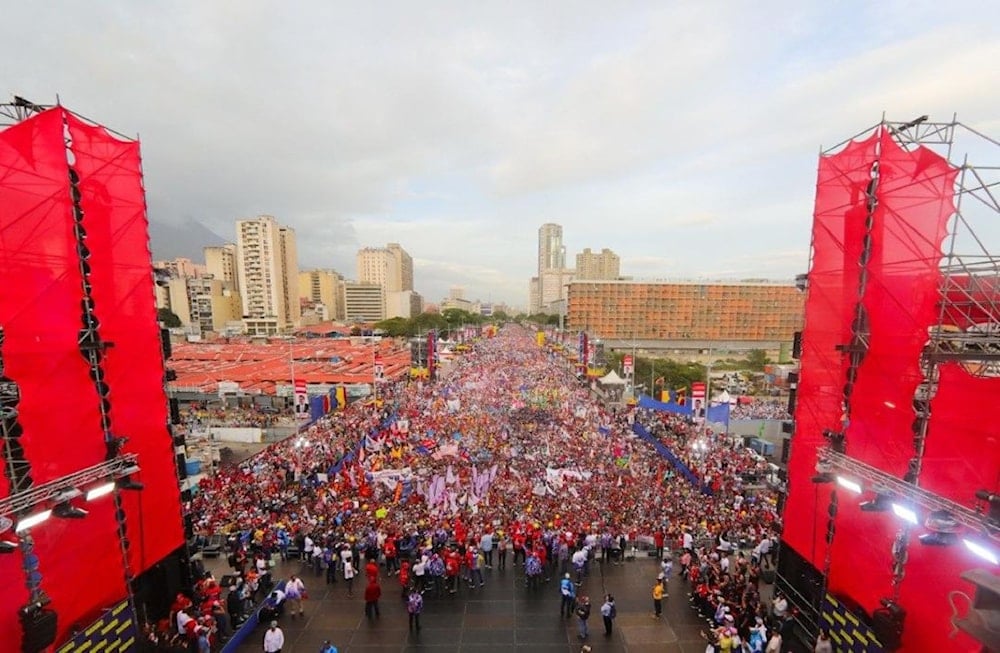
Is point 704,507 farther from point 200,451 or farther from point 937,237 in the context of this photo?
point 200,451

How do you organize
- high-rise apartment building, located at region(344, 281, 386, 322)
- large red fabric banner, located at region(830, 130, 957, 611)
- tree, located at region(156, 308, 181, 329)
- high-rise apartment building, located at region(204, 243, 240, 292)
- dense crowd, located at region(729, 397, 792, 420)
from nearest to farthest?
large red fabric banner, located at region(830, 130, 957, 611)
dense crowd, located at region(729, 397, 792, 420)
tree, located at region(156, 308, 181, 329)
high-rise apartment building, located at region(204, 243, 240, 292)
high-rise apartment building, located at region(344, 281, 386, 322)

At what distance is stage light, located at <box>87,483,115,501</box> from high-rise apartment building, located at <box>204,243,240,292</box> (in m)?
171

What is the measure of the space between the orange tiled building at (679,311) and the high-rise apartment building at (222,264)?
12607 centimetres

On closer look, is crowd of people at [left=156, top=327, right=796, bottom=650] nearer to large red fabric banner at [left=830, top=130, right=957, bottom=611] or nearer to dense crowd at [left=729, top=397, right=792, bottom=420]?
large red fabric banner at [left=830, top=130, right=957, bottom=611]

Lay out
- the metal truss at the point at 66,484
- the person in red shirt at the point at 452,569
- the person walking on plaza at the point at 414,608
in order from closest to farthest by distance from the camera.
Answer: the metal truss at the point at 66,484, the person walking on plaza at the point at 414,608, the person in red shirt at the point at 452,569

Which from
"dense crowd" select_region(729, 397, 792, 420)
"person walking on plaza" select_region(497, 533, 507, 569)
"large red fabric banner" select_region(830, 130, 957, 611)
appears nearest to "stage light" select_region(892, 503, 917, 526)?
"large red fabric banner" select_region(830, 130, 957, 611)

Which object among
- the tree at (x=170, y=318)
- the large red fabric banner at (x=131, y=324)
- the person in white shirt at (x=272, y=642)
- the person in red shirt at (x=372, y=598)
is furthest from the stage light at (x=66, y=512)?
the tree at (x=170, y=318)

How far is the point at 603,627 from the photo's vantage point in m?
10.8

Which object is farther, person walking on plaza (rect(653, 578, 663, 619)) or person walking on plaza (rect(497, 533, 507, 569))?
person walking on plaza (rect(497, 533, 507, 569))

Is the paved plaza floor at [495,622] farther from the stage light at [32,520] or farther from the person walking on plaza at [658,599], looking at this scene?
the stage light at [32,520]

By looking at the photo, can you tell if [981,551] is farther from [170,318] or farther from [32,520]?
[170,318]

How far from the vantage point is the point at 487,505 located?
55.6 ft

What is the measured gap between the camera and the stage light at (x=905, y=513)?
25.4 ft

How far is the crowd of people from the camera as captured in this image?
12.2 meters
